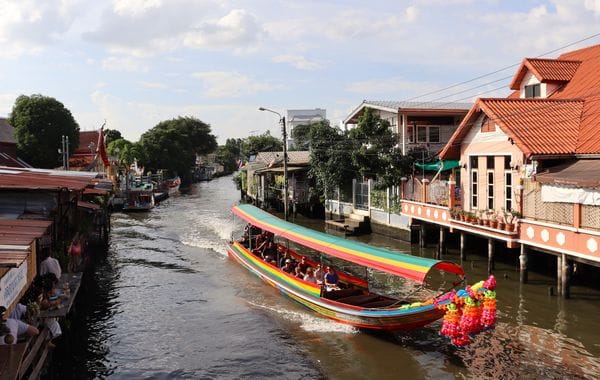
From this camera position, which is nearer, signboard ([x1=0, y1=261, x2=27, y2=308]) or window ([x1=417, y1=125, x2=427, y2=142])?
signboard ([x1=0, y1=261, x2=27, y2=308])

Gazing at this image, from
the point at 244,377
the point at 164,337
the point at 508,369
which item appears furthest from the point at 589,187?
the point at 164,337

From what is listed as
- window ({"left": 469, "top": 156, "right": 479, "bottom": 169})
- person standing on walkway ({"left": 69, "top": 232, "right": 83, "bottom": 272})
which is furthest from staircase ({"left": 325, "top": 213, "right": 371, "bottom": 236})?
person standing on walkway ({"left": 69, "top": 232, "right": 83, "bottom": 272})

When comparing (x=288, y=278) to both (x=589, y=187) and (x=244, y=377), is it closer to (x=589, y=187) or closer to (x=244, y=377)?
(x=244, y=377)

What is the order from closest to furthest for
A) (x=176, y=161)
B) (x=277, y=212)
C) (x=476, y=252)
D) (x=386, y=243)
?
(x=476, y=252)
(x=386, y=243)
(x=277, y=212)
(x=176, y=161)

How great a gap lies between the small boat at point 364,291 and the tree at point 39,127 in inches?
1329

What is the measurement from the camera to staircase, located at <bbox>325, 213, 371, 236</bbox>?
33.2 m

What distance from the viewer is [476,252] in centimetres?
2578

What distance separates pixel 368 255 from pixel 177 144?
78.5 m

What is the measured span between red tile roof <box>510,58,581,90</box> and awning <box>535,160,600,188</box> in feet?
23.5

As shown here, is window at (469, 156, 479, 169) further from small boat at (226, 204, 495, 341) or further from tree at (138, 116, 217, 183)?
tree at (138, 116, 217, 183)

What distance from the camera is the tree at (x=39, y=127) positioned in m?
47.1

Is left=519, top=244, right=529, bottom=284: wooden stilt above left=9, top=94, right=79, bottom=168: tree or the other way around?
the other way around

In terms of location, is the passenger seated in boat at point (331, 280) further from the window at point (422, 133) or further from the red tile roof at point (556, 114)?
the window at point (422, 133)

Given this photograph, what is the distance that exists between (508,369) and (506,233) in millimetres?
7507
